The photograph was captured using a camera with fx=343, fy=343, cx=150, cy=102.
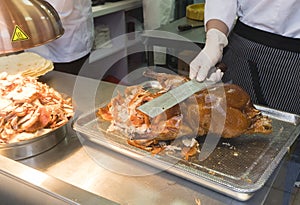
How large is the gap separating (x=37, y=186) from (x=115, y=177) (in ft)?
0.59

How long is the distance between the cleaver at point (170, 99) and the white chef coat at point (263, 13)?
561 mm

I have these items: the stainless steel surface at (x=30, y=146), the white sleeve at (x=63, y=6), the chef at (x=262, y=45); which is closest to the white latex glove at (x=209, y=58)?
the chef at (x=262, y=45)

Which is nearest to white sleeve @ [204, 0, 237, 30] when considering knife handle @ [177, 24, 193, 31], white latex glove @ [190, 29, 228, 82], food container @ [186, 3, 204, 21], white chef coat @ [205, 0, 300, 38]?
white chef coat @ [205, 0, 300, 38]

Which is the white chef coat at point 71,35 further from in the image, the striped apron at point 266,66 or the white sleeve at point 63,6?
the striped apron at point 266,66

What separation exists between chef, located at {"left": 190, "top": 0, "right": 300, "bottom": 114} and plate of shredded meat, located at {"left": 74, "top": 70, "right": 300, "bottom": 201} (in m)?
0.35

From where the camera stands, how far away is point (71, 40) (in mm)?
2010

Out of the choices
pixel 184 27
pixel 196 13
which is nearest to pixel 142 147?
pixel 184 27

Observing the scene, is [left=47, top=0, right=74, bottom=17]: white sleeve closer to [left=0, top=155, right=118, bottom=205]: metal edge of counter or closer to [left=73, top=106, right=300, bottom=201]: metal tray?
[left=73, top=106, right=300, bottom=201]: metal tray

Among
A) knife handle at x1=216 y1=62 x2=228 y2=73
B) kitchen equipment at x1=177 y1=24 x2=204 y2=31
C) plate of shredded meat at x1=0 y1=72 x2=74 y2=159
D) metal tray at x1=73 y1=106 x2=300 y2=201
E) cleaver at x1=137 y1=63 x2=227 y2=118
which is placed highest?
cleaver at x1=137 y1=63 x2=227 y2=118

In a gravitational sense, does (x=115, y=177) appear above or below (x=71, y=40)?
above

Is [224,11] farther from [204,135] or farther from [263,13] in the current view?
[204,135]

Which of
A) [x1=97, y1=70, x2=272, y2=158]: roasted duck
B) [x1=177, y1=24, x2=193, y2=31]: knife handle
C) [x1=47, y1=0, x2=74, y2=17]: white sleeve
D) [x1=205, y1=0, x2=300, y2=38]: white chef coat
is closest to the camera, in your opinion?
[x1=97, y1=70, x2=272, y2=158]: roasted duck

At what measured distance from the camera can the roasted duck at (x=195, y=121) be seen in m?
0.86

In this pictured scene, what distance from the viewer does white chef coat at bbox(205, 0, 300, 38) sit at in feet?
4.28
